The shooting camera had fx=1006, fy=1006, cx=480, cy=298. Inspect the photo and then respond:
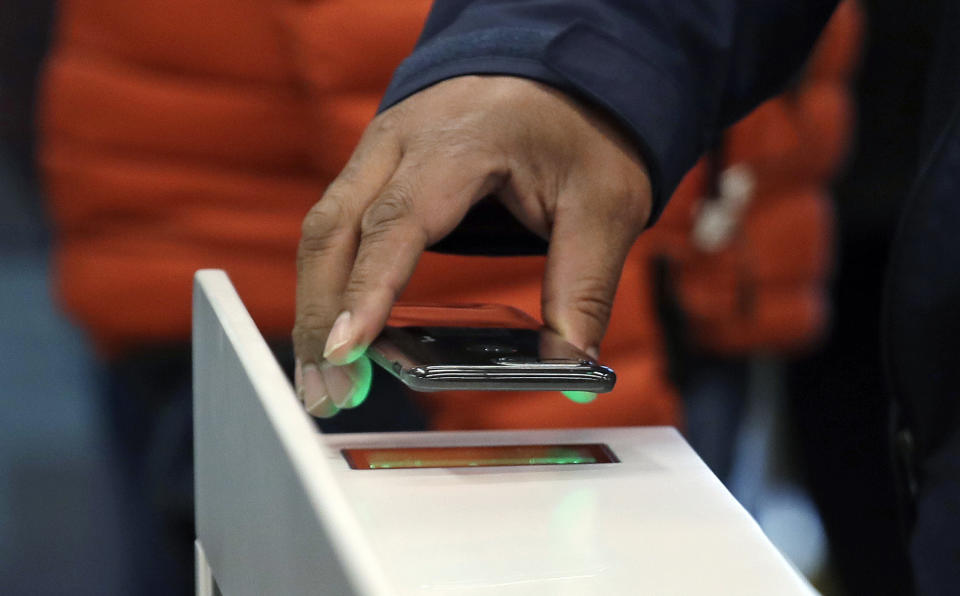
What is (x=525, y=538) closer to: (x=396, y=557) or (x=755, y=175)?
(x=396, y=557)

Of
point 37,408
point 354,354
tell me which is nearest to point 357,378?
point 354,354

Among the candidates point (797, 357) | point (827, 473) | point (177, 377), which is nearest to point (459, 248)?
point (177, 377)

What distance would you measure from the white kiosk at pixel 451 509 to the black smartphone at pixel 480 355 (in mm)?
34

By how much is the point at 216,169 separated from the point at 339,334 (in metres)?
0.55

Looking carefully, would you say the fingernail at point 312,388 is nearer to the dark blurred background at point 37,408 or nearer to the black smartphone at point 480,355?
the black smartphone at point 480,355

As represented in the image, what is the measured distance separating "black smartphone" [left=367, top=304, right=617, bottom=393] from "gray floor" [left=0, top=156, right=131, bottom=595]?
603mm

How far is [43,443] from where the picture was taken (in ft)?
3.06

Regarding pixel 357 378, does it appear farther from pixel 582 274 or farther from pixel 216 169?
pixel 216 169

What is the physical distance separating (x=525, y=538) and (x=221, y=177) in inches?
26.0

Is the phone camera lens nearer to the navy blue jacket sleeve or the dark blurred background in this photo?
the navy blue jacket sleeve

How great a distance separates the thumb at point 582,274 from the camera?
0.43 m

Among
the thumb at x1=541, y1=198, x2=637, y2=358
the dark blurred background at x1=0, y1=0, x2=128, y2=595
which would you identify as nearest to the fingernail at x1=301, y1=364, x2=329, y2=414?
the thumb at x1=541, y1=198, x2=637, y2=358

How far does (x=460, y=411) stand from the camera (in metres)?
0.90

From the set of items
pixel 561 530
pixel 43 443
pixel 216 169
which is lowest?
pixel 43 443
